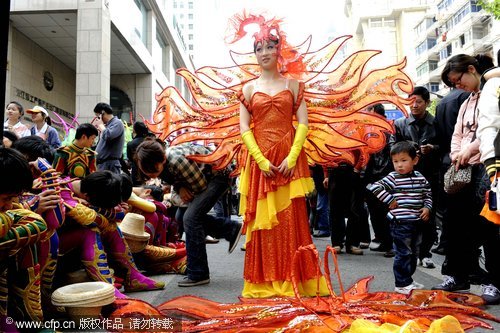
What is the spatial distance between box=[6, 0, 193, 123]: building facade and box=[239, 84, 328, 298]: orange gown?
30.7 feet

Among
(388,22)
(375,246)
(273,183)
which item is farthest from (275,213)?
(388,22)

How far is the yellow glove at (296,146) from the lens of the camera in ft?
9.32

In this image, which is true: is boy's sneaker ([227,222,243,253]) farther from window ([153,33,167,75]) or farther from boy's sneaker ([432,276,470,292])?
window ([153,33,167,75])

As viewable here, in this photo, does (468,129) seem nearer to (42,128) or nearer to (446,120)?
(446,120)

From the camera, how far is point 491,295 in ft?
8.84

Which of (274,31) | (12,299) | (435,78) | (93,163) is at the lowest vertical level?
(12,299)

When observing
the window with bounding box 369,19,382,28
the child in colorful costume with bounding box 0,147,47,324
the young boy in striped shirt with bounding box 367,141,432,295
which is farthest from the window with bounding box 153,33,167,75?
the window with bounding box 369,19,382,28

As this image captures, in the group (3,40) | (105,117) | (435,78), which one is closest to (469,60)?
(3,40)

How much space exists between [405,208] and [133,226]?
2051 millimetres

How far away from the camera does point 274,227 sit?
2.93m

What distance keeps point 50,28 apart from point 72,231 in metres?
12.6

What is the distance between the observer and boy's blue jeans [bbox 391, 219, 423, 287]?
9.88 ft

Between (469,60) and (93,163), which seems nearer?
(469,60)

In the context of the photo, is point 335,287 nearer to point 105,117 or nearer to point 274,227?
point 274,227
